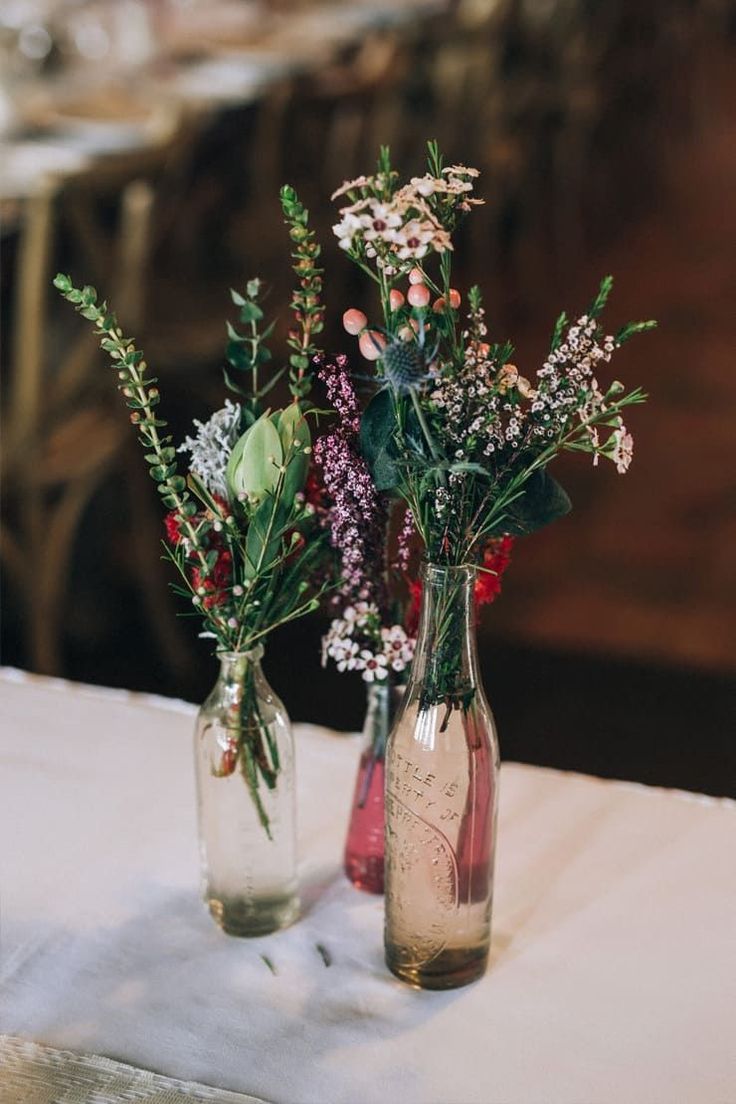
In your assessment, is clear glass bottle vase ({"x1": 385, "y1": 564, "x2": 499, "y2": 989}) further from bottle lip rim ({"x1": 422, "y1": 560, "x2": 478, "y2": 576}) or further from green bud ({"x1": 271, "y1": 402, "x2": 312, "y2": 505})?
green bud ({"x1": 271, "y1": 402, "x2": 312, "y2": 505})

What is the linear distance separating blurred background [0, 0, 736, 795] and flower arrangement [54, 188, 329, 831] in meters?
1.56

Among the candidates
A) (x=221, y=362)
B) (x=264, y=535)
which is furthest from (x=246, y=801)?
(x=221, y=362)

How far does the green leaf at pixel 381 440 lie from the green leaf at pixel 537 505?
80mm

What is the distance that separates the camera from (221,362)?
10.3 feet

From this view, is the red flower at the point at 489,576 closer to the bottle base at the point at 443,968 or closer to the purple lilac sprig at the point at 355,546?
the purple lilac sprig at the point at 355,546

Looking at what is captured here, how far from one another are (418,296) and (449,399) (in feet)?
0.21

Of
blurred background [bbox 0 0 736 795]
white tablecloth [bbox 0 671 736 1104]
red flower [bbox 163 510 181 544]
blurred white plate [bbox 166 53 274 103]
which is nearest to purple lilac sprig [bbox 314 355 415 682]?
red flower [bbox 163 510 181 544]

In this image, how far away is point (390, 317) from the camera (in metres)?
0.71

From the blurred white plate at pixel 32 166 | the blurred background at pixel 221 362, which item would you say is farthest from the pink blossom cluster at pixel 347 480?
the blurred white plate at pixel 32 166

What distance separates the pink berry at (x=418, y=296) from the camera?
68 centimetres

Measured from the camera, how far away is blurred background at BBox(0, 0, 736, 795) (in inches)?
97.0

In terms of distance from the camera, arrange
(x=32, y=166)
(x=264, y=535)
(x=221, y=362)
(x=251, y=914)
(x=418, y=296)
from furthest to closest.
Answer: (x=221, y=362)
(x=32, y=166)
(x=251, y=914)
(x=264, y=535)
(x=418, y=296)

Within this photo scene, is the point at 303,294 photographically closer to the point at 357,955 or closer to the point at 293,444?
the point at 293,444

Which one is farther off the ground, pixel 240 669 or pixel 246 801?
pixel 240 669
